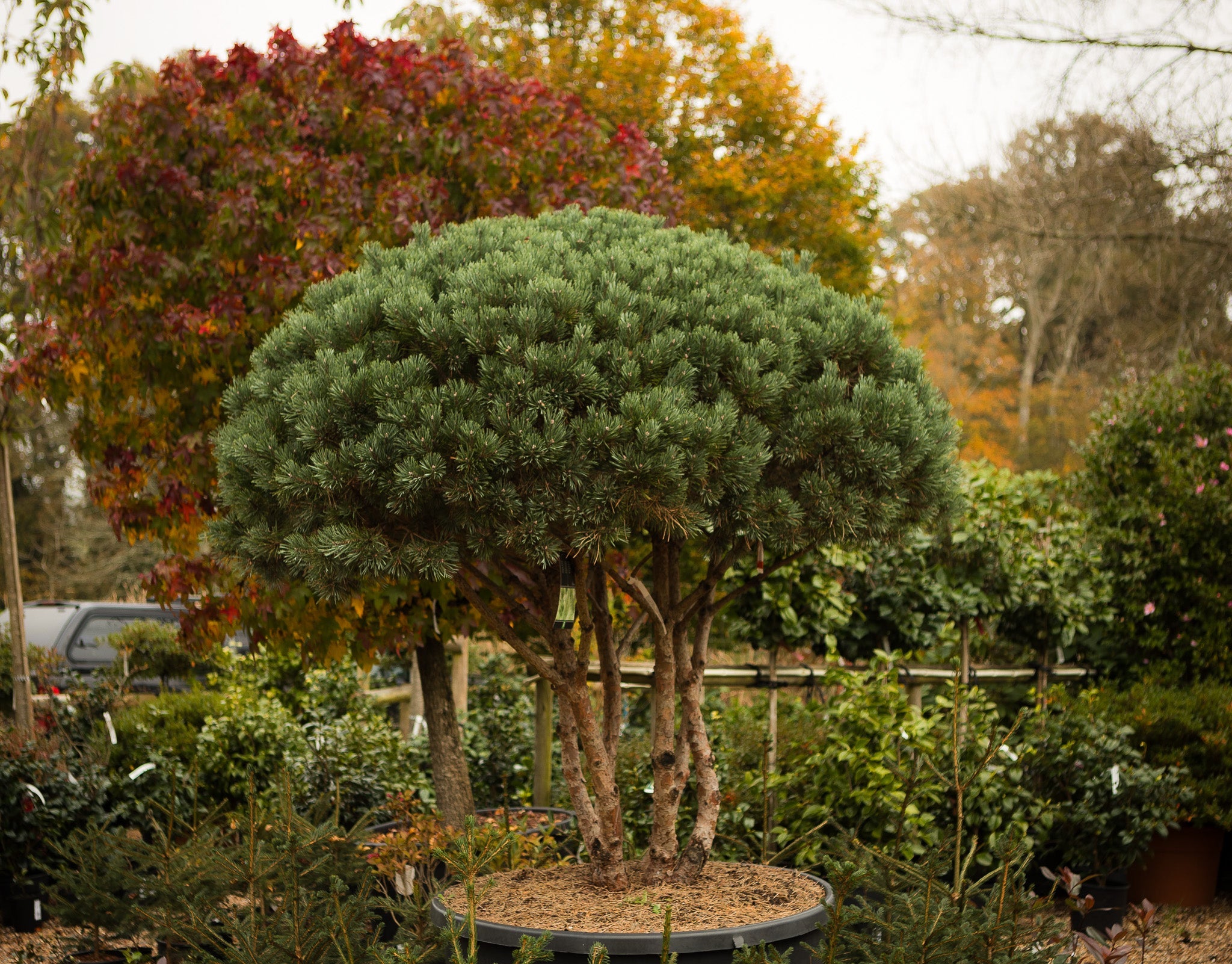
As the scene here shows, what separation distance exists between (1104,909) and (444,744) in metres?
3.10

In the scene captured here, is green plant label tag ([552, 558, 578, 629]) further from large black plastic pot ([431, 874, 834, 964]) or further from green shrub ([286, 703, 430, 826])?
green shrub ([286, 703, 430, 826])

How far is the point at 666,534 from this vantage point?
266cm

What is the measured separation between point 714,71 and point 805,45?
199 cm

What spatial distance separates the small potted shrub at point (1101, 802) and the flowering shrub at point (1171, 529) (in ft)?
3.77

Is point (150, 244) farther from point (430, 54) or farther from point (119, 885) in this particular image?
point (119, 885)

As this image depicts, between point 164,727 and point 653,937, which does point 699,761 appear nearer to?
point 653,937

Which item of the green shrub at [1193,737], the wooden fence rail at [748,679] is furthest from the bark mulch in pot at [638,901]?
the green shrub at [1193,737]

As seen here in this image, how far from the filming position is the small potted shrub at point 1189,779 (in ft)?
16.6

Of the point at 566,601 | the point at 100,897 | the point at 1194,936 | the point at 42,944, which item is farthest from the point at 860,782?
the point at 42,944

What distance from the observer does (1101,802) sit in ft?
15.8

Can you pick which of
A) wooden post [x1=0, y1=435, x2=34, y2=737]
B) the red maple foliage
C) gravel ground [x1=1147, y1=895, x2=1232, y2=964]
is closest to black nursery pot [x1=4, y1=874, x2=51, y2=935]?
wooden post [x1=0, y1=435, x2=34, y2=737]

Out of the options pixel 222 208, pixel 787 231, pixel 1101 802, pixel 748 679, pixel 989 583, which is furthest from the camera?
pixel 787 231

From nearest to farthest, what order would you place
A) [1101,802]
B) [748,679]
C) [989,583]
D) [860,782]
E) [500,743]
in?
[860,782] < [1101,802] < [748,679] < [989,583] < [500,743]

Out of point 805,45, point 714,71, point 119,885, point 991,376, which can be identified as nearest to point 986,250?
point 991,376
